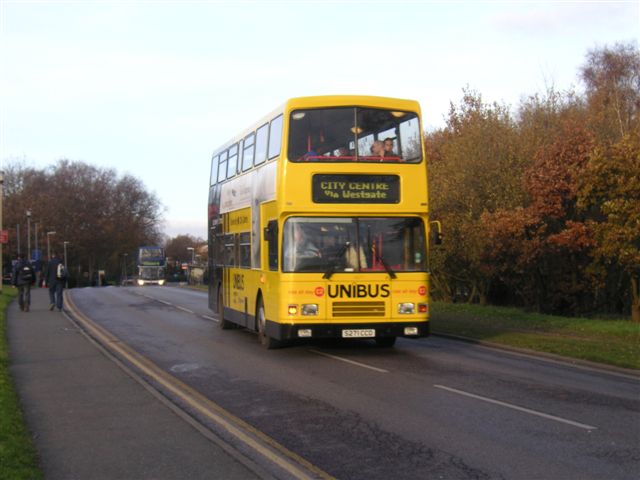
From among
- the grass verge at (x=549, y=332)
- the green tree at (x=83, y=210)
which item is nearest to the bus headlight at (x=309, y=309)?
the grass verge at (x=549, y=332)

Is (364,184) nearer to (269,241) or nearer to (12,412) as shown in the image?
(269,241)

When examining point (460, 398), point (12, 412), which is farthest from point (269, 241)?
point (12, 412)

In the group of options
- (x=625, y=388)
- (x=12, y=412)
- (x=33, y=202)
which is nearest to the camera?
(x=12, y=412)

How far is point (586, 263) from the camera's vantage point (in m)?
26.4

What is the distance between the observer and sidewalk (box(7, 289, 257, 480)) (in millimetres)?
7148

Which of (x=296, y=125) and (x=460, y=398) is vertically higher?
(x=296, y=125)

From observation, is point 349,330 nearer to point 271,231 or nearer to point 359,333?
point 359,333

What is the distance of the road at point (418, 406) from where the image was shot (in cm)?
740

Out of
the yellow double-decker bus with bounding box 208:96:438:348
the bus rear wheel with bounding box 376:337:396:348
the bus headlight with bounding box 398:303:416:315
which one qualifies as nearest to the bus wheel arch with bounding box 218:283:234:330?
the bus rear wheel with bounding box 376:337:396:348

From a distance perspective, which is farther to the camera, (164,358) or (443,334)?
(443,334)

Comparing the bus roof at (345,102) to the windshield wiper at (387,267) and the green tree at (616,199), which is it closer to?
the windshield wiper at (387,267)

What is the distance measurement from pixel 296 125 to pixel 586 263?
14.8 meters

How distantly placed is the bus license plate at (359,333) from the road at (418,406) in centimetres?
45

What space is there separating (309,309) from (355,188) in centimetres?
230
